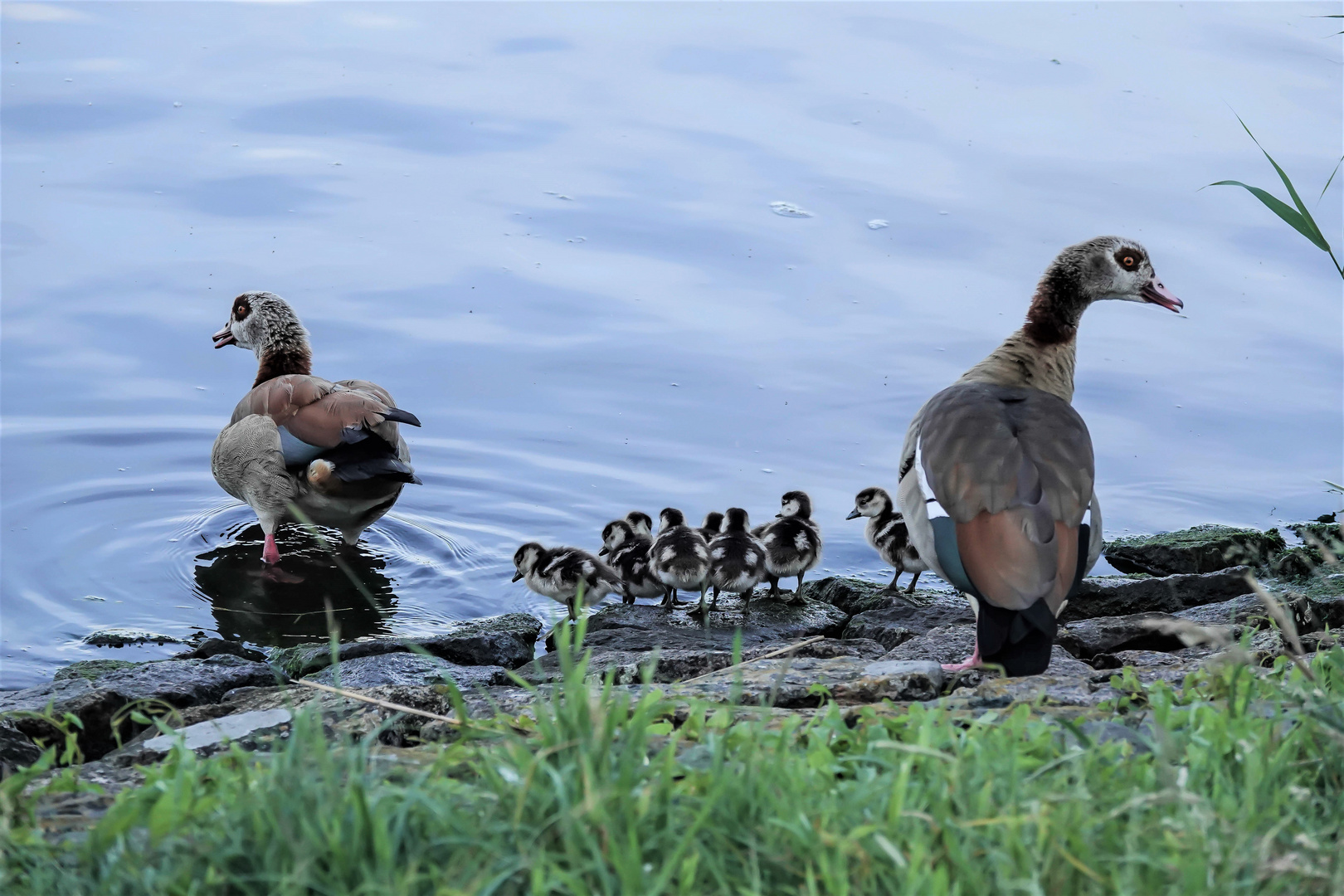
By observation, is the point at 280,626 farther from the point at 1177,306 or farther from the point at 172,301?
the point at 1177,306

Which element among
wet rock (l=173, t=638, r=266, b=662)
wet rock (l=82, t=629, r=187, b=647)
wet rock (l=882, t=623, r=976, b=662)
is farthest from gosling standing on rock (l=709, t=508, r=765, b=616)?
wet rock (l=82, t=629, r=187, b=647)

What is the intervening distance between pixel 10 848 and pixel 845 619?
524cm

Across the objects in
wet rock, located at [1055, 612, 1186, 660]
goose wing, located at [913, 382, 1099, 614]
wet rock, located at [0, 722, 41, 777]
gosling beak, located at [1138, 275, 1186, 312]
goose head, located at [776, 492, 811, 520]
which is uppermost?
gosling beak, located at [1138, 275, 1186, 312]

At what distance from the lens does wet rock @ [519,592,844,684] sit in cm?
474

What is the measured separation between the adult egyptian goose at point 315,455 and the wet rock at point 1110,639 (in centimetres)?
419

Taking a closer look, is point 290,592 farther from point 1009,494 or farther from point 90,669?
point 1009,494

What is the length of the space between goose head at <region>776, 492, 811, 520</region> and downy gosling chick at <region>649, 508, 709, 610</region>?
0.76 meters

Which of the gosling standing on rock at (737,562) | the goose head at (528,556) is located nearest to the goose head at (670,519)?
the gosling standing on rock at (737,562)

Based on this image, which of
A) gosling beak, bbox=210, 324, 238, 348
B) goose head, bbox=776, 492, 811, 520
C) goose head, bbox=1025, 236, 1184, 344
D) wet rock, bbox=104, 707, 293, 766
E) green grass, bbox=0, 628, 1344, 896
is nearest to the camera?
green grass, bbox=0, 628, 1344, 896

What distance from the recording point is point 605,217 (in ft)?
38.6

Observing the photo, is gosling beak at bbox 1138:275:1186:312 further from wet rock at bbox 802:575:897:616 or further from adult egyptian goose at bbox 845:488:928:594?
wet rock at bbox 802:575:897:616

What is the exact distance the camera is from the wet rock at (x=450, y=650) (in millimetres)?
5879

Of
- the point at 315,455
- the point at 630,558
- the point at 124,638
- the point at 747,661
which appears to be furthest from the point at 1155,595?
the point at 124,638

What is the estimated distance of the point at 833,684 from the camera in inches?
159
